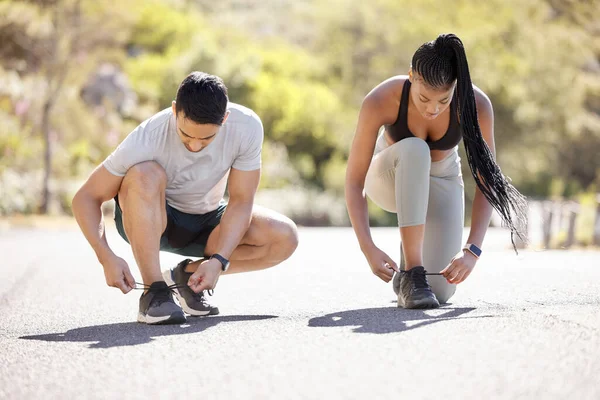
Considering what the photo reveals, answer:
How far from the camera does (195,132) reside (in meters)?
4.54

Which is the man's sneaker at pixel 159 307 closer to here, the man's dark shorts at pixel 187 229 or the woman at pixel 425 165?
the man's dark shorts at pixel 187 229

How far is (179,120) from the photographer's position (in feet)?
15.0

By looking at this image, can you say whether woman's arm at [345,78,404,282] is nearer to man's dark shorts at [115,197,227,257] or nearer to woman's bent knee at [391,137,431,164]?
woman's bent knee at [391,137,431,164]

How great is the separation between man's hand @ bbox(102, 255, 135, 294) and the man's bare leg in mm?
200

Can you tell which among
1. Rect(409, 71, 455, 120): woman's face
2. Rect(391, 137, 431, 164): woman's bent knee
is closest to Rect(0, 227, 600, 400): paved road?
Rect(391, 137, 431, 164): woman's bent knee

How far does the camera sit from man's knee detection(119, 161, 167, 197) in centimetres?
470

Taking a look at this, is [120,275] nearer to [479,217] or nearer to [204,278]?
[204,278]

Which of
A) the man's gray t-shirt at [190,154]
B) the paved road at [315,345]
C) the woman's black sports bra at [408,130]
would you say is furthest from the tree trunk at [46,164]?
the woman's black sports bra at [408,130]

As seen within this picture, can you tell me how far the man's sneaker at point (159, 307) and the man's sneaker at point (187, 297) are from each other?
0.99 ft

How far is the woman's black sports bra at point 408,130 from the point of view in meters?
5.20

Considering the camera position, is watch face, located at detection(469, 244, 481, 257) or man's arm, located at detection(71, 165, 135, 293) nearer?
man's arm, located at detection(71, 165, 135, 293)

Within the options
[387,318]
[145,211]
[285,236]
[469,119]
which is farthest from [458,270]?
[145,211]

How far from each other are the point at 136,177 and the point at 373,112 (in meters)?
1.29

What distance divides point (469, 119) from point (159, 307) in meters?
1.84
